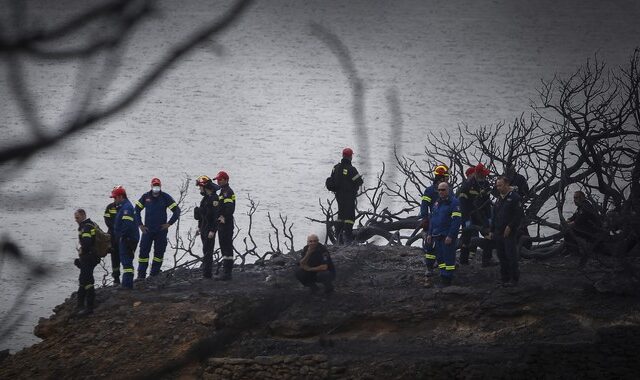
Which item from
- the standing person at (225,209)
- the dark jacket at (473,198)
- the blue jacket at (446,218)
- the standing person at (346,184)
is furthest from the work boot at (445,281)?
the standing person at (225,209)

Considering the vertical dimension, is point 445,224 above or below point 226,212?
below

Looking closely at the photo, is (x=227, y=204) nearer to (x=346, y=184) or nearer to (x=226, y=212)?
(x=226, y=212)

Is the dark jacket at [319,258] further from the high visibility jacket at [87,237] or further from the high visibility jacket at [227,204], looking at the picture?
the high visibility jacket at [87,237]

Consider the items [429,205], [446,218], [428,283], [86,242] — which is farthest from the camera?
[428,283]

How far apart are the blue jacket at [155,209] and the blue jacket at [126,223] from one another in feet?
1.38

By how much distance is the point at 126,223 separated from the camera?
47.3 ft

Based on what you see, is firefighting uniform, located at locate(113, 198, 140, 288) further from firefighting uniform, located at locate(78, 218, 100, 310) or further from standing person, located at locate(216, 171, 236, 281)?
standing person, located at locate(216, 171, 236, 281)

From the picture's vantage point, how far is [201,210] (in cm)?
1453

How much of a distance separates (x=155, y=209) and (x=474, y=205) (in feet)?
17.2

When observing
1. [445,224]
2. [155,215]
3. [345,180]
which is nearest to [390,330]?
[445,224]

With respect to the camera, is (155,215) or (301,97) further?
(301,97)

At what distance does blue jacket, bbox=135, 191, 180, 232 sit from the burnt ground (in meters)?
1.19

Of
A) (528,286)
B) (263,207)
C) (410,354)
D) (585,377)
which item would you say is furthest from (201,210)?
(263,207)

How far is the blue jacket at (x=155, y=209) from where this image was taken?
1505 cm
